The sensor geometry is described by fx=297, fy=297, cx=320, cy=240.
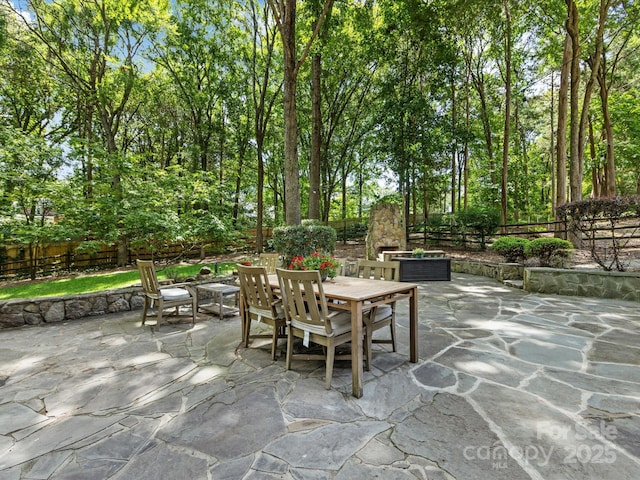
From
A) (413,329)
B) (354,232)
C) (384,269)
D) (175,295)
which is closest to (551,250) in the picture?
(384,269)

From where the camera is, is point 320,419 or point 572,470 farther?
point 320,419

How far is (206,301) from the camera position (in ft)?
18.9

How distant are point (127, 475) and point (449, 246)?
11704mm

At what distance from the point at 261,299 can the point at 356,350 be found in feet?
3.73

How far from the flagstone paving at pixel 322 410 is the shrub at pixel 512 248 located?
12.6 ft

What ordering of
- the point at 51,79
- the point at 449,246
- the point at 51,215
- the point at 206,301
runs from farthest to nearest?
1. the point at 449,246
2. the point at 51,79
3. the point at 51,215
4. the point at 206,301

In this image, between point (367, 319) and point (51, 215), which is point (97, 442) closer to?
point (367, 319)

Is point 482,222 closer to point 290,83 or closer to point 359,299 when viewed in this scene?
point 290,83

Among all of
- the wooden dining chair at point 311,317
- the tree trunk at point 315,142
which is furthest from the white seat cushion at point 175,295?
the tree trunk at point 315,142

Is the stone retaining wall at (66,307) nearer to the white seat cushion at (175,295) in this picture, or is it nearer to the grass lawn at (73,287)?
the grass lawn at (73,287)

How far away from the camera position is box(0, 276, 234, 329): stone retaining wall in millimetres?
4363

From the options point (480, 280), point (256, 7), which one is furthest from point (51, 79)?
point (480, 280)

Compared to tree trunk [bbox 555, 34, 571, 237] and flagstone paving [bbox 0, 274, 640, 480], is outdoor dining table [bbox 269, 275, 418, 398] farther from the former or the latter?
tree trunk [bbox 555, 34, 571, 237]

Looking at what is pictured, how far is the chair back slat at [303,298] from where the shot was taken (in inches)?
93.8
